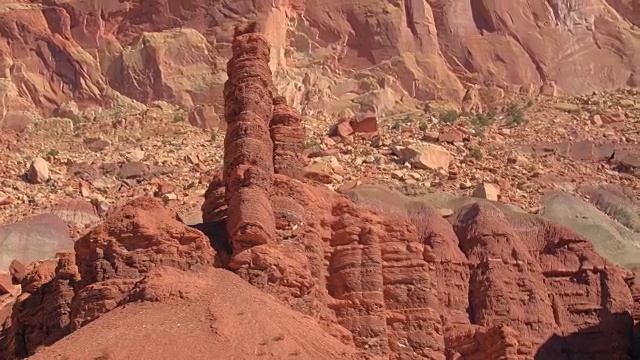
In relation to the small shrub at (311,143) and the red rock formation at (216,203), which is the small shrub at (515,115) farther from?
the red rock formation at (216,203)

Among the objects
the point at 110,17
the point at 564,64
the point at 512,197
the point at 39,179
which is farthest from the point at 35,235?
the point at 564,64

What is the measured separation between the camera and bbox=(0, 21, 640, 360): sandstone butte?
861 inches

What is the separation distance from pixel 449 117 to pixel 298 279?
145ft

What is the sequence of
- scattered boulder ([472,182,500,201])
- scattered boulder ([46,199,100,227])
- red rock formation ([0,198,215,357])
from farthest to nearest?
scattered boulder ([46,199,100,227])
scattered boulder ([472,182,500,201])
red rock formation ([0,198,215,357])

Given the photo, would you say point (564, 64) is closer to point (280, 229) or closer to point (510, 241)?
point (510, 241)

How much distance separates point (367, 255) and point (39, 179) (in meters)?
31.2

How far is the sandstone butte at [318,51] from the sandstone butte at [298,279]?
40505 mm

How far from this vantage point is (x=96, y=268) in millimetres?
23953

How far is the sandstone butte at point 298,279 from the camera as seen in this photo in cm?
2186

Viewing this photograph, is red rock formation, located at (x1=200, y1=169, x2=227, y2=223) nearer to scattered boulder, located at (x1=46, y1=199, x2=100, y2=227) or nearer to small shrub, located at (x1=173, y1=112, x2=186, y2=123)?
scattered boulder, located at (x1=46, y1=199, x2=100, y2=227)

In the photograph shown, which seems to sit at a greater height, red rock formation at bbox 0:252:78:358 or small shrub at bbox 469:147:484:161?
small shrub at bbox 469:147:484:161

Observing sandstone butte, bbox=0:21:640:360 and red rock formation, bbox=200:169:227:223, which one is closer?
sandstone butte, bbox=0:21:640:360

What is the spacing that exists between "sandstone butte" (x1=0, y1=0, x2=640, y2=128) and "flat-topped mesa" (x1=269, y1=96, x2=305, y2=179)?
40439mm

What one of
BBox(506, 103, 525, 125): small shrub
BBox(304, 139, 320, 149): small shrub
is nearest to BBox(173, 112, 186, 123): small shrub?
BBox(304, 139, 320, 149): small shrub
